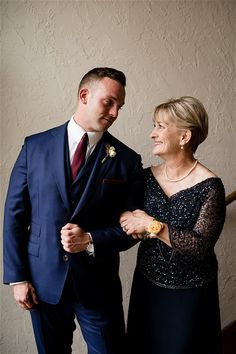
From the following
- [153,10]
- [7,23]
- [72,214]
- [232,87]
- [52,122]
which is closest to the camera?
[72,214]

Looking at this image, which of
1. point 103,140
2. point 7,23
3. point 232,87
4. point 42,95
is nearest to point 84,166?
point 103,140

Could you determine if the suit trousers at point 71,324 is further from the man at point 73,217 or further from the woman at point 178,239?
the woman at point 178,239

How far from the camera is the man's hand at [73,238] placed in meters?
1.28

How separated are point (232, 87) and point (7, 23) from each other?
1.34 meters

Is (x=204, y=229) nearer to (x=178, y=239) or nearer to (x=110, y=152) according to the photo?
Result: (x=178, y=239)

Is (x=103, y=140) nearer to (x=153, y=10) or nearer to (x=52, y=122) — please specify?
(x=52, y=122)

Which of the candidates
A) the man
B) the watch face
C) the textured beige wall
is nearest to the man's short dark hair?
the man

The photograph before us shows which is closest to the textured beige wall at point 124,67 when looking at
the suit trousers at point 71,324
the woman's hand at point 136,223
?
the suit trousers at point 71,324

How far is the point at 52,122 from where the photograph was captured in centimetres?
178

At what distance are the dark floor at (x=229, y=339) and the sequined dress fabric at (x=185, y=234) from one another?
3.56ft

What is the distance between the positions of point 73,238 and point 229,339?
1.67 meters

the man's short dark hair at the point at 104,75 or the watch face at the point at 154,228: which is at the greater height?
the man's short dark hair at the point at 104,75

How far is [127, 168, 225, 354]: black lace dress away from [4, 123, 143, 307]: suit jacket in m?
0.18

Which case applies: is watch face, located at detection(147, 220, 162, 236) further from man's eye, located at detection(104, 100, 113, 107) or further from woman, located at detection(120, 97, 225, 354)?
man's eye, located at detection(104, 100, 113, 107)
